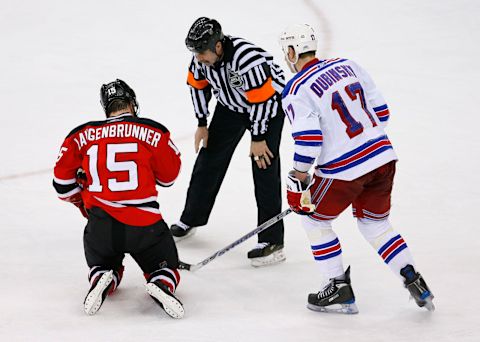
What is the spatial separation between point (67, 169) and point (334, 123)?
3.29ft

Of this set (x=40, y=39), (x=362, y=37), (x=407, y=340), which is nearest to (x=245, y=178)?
(x=407, y=340)

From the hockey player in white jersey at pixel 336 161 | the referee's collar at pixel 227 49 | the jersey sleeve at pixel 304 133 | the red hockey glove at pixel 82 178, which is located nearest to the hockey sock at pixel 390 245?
the hockey player in white jersey at pixel 336 161

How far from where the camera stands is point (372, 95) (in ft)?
10.5

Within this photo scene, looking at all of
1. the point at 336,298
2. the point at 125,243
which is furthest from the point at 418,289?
the point at 125,243

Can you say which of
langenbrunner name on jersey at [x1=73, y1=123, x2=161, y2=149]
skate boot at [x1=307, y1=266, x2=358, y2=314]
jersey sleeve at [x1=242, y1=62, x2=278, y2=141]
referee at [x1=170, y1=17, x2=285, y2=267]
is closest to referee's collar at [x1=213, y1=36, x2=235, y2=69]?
referee at [x1=170, y1=17, x2=285, y2=267]

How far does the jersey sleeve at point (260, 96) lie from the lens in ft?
11.8

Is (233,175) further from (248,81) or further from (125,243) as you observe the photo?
(125,243)

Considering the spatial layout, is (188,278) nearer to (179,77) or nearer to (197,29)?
(197,29)

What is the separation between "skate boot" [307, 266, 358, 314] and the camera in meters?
3.17

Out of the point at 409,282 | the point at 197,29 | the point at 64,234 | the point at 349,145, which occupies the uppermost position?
the point at 197,29

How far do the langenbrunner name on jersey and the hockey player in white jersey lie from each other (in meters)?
0.51

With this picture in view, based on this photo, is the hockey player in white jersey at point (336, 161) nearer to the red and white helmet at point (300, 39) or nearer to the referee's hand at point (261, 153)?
the red and white helmet at point (300, 39)

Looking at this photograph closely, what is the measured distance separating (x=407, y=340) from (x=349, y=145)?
0.70 meters

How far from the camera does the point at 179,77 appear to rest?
6.32 meters
